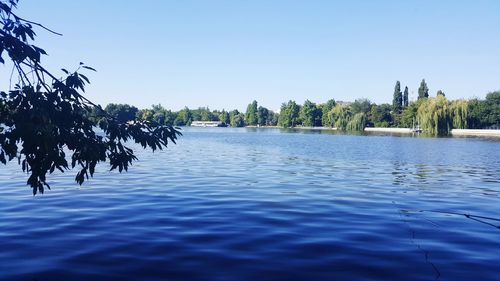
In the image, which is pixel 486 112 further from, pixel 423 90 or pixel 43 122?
pixel 43 122

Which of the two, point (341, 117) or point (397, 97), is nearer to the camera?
point (341, 117)

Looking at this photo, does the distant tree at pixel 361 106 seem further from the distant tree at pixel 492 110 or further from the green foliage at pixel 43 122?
the green foliage at pixel 43 122

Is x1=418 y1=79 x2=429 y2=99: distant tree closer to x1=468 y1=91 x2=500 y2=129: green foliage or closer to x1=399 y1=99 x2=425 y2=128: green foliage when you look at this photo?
x1=399 y1=99 x2=425 y2=128: green foliage

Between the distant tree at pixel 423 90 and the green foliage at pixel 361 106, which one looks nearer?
the distant tree at pixel 423 90

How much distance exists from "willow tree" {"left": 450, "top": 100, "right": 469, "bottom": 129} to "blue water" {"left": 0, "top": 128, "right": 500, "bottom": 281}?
3343 inches

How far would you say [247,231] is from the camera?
9.91 meters

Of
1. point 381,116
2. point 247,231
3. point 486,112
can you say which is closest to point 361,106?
point 381,116

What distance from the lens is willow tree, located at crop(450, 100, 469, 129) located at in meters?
95.2

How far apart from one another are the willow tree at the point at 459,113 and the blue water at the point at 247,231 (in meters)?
84.9

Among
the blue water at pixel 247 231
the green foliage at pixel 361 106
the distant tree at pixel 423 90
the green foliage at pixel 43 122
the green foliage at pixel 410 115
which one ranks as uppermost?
the distant tree at pixel 423 90

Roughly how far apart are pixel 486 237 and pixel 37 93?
9902 mm

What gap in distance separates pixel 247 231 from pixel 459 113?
326 ft

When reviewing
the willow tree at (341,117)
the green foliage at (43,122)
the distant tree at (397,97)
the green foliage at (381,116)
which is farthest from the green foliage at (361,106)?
the green foliage at (43,122)

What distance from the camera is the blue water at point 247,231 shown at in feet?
23.9
